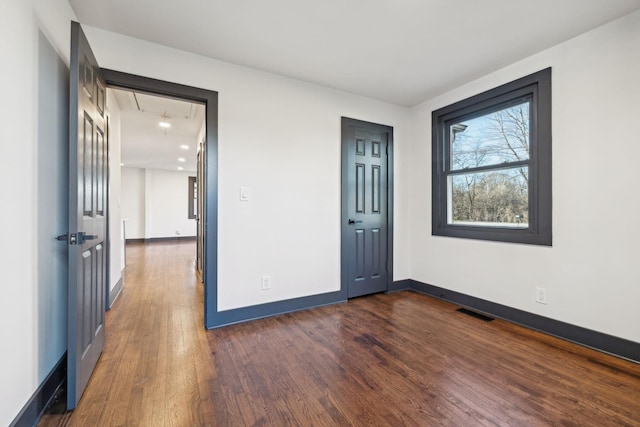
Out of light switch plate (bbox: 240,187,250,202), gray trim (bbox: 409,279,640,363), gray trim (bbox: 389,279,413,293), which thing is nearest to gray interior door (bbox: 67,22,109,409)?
light switch plate (bbox: 240,187,250,202)

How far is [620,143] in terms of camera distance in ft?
6.81

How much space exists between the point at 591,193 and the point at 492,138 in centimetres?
107

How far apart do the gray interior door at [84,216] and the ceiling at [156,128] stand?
1346 millimetres

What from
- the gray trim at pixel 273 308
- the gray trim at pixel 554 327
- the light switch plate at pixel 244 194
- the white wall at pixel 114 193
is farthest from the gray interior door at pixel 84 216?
the gray trim at pixel 554 327

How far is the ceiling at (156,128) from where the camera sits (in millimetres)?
3559

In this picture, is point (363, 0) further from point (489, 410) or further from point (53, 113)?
point (489, 410)

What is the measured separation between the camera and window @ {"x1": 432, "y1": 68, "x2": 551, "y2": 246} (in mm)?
2512

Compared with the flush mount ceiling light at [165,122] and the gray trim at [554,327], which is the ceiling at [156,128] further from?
the gray trim at [554,327]

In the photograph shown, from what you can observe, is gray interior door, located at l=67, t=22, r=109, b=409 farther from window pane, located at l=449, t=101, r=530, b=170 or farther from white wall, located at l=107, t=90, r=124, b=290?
window pane, located at l=449, t=101, r=530, b=170

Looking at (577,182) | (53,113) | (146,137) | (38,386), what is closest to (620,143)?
(577,182)

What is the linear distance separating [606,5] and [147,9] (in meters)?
3.13

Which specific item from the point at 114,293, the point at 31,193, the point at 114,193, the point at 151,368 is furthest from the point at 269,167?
the point at 114,293

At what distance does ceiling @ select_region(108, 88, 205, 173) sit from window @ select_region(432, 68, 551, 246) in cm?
303

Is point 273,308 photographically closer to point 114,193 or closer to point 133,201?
point 114,193
